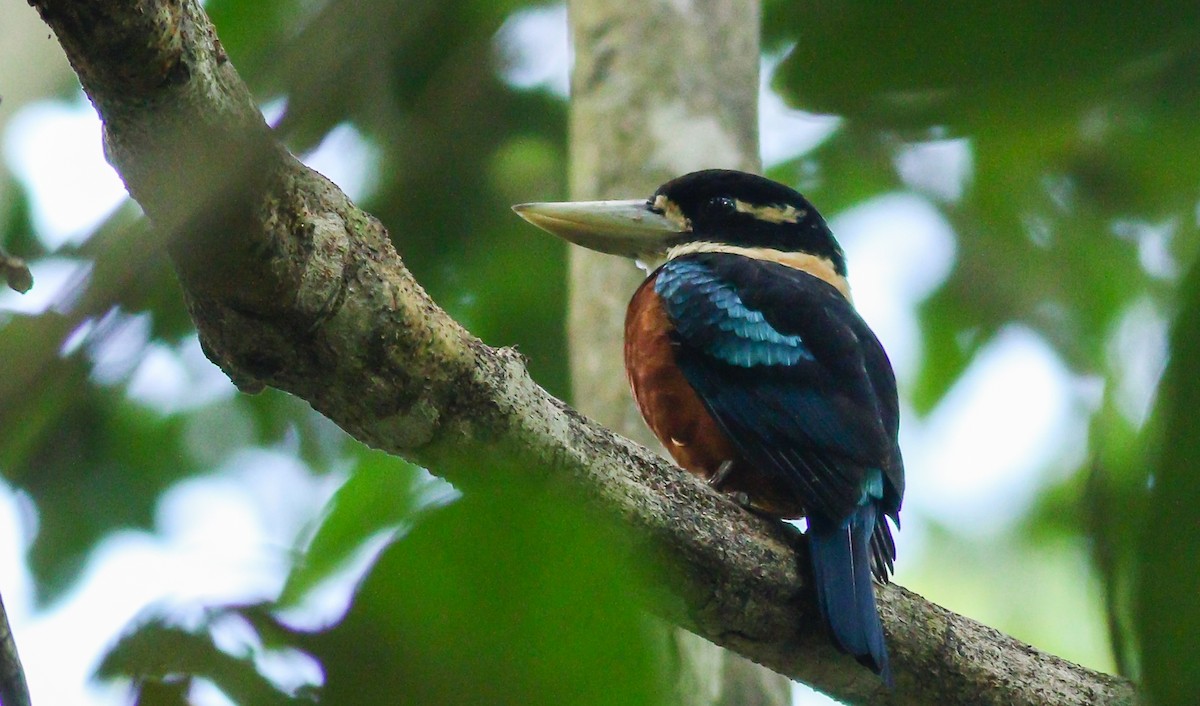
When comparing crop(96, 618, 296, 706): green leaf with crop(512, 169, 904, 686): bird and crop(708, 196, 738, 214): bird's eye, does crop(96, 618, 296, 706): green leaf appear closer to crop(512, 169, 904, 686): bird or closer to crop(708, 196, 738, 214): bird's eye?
crop(512, 169, 904, 686): bird

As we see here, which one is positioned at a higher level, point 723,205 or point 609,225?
point 723,205

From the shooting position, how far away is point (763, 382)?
356cm

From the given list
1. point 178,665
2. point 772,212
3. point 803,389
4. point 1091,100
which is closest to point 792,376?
point 803,389

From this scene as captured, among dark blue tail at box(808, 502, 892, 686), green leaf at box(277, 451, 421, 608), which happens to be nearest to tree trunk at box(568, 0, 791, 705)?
dark blue tail at box(808, 502, 892, 686)

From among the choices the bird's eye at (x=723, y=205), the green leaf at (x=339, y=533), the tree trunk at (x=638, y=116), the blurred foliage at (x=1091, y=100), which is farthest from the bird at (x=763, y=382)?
the green leaf at (x=339, y=533)

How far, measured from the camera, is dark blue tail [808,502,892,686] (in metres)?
2.66

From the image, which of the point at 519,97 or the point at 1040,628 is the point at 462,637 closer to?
the point at 519,97

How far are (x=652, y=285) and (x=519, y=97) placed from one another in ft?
6.68

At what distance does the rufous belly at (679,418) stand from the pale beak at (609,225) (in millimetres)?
453

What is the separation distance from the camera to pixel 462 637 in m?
1.00

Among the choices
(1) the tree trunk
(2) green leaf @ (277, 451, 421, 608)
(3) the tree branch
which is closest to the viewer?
(2) green leaf @ (277, 451, 421, 608)

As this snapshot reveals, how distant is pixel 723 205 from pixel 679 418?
3.68 ft

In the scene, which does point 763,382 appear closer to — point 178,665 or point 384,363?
point 384,363

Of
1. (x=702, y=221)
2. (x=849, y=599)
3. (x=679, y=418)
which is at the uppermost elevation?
(x=702, y=221)
